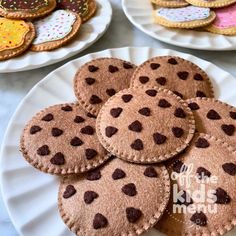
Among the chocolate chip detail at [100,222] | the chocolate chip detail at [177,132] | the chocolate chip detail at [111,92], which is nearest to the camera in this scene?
the chocolate chip detail at [100,222]

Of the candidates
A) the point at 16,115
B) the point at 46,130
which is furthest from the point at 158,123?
the point at 16,115

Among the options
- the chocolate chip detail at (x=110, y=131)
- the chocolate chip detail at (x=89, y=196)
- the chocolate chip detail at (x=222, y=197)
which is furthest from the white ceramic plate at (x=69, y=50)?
the chocolate chip detail at (x=222, y=197)

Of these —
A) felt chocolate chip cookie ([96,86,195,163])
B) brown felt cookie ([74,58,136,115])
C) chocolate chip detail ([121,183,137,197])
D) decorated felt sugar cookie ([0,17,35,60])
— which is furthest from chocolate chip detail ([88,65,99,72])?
chocolate chip detail ([121,183,137,197])

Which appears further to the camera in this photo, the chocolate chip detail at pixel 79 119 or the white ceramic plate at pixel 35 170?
the chocolate chip detail at pixel 79 119

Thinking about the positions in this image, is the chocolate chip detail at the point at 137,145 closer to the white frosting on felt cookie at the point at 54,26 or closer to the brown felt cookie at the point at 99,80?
the brown felt cookie at the point at 99,80

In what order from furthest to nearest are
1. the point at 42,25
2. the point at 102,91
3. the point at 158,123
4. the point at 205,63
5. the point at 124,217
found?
1. the point at 42,25
2. the point at 205,63
3. the point at 102,91
4. the point at 158,123
5. the point at 124,217

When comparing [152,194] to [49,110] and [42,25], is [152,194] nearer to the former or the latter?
[49,110]

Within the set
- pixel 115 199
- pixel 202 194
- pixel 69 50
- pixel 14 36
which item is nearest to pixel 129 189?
pixel 115 199

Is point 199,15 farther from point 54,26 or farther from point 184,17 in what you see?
point 54,26
